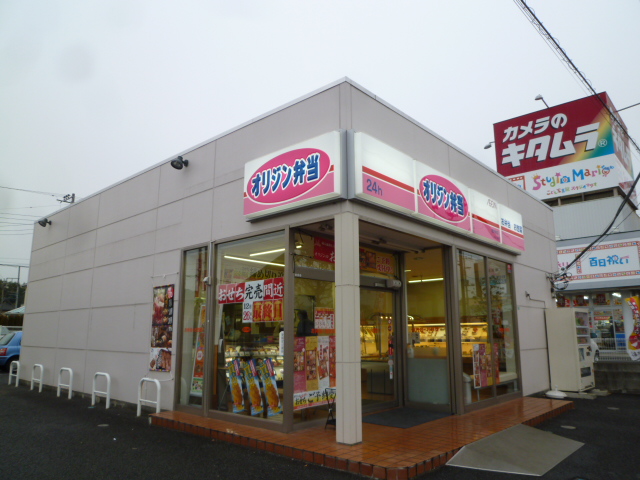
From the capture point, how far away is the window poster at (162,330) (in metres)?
8.23

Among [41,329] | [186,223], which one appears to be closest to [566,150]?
[186,223]

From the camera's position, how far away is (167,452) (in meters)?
5.76

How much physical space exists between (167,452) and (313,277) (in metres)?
3.03

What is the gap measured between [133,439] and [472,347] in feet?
19.3

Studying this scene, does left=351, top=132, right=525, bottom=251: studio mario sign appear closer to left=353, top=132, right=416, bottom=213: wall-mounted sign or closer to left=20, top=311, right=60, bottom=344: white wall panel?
left=353, top=132, right=416, bottom=213: wall-mounted sign

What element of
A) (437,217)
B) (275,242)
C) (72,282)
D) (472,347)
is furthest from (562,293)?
(72,282)

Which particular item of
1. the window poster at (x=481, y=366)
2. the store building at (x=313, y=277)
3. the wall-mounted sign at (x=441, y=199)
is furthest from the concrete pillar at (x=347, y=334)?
the window poster at (x=481, y=366)

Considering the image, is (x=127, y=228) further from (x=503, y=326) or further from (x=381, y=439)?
(x=503, y=326)

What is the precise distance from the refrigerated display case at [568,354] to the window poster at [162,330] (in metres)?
8.89

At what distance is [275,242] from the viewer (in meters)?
6.91

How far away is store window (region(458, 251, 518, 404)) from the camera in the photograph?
840 cm

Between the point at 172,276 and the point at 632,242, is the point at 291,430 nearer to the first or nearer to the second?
the point at 172,276

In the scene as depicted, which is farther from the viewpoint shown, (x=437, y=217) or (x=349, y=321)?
(x=437, y=217)

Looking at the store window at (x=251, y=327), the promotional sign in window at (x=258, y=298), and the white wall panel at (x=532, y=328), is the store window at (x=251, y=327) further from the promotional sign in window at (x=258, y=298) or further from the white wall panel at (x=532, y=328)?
the white wall panel at (x=532, y=328)
